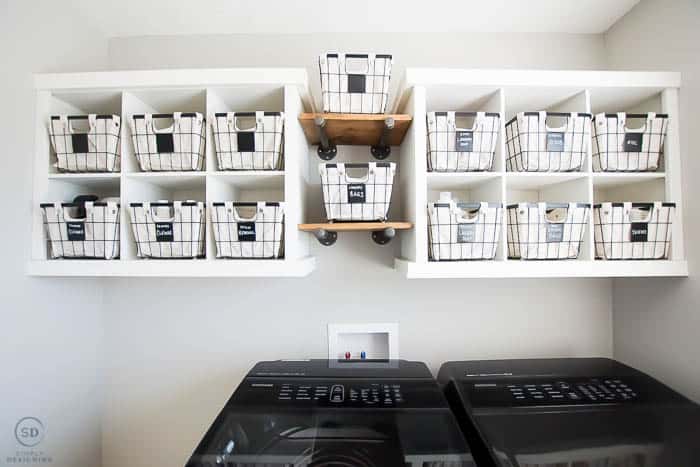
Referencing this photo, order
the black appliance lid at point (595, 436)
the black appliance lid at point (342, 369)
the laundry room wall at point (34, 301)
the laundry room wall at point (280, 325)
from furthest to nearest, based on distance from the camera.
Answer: the laundry room wall at point (280, 325)
the black appliance lid at point (342, 369)
the laundry room wall at point (34, 301)
the black appliance lid at point (595, 436)

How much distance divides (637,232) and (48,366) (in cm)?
211

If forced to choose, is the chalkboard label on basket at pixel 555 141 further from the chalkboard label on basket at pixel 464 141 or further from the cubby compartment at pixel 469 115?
the chalkboard label on basket at pixel 464 141

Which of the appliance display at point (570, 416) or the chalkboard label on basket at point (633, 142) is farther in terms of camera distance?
the chalkboard label on basket at point (633, 142)

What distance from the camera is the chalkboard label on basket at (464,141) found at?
1.10 metres

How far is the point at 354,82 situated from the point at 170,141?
25.6 inches

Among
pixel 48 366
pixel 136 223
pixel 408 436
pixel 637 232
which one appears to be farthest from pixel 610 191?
pixel 48 366

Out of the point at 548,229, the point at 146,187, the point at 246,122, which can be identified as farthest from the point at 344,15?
the point at 548,229

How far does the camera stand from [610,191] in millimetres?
1431

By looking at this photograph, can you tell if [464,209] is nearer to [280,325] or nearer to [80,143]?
[280,325]

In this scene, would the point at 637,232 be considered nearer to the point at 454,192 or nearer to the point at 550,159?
the point at 550,159

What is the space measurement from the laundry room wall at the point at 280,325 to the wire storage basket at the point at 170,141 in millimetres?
569

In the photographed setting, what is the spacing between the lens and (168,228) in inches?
43.3

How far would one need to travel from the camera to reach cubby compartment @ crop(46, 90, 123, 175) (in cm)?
113

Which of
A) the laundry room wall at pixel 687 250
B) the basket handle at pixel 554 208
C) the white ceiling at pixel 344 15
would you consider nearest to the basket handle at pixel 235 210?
Answer: the white ceiling at pixel 344 15
